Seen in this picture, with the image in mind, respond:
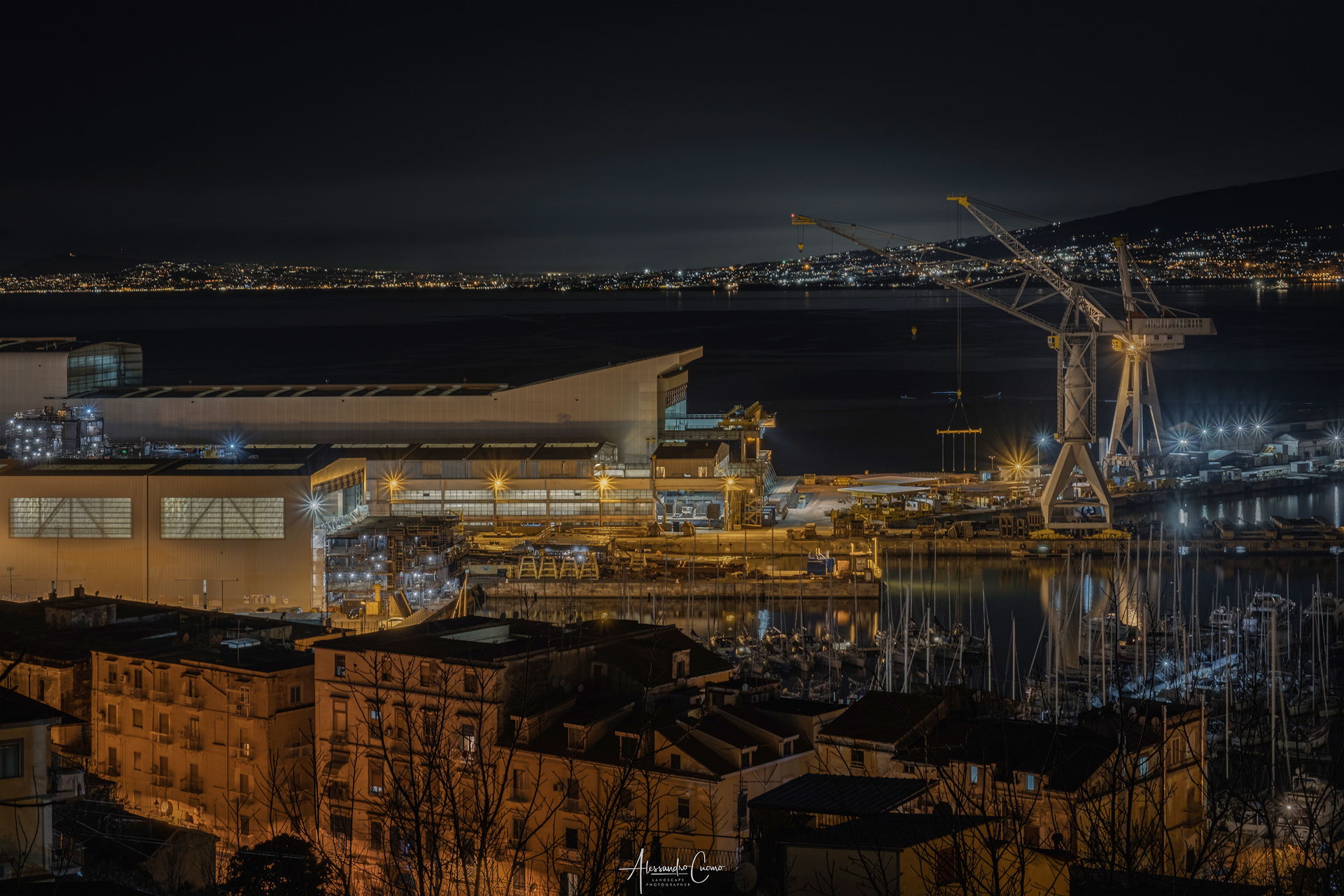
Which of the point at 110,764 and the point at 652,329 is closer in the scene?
the point at 110,764

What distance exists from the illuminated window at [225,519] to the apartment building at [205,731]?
653cm

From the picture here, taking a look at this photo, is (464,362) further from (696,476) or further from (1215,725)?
(1215,725)

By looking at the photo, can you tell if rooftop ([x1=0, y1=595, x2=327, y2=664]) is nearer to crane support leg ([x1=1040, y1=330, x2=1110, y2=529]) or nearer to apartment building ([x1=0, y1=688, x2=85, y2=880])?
apartment building ([x1=0, y1=688, x2=85, y2=880])

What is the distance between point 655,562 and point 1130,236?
106m

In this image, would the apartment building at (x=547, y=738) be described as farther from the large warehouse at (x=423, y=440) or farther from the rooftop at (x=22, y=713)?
the large warehouse at (x=423, y=440)

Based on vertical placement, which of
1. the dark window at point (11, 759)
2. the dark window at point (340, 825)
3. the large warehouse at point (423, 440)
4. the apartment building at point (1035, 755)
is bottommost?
the dark window at point (340, 825)

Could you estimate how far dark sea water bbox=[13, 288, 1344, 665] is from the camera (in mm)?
19156

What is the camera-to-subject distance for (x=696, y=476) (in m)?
21.2

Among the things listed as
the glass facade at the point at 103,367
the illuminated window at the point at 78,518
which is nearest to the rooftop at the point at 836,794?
the illuminated window at the point at 78,518

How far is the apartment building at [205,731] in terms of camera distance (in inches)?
324

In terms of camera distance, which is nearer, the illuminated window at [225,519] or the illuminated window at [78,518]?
the illuminated window at [225,519]

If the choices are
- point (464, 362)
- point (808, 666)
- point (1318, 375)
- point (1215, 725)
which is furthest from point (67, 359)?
point (1318, 375)

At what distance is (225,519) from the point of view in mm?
15422

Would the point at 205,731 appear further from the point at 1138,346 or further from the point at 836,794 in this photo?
the point at 1138,346
